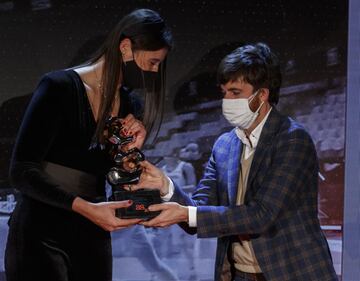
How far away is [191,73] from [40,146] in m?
1.31

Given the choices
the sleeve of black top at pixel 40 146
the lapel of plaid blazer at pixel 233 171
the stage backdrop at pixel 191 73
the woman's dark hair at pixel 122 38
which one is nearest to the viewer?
the sleeve of black top at pixel 40 146

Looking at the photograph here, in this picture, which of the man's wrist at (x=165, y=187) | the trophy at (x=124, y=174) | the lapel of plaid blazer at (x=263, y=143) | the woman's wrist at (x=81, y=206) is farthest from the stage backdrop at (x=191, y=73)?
the woman's wrist at (x=81, y=206)

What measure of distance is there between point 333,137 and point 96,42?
119cm

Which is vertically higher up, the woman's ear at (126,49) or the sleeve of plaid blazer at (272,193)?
the woman's ear at (126,49)

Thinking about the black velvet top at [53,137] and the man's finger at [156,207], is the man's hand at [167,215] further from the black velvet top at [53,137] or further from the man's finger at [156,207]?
the black velvet top at [53,137]

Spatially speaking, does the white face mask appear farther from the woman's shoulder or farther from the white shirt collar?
the woman's shoulder

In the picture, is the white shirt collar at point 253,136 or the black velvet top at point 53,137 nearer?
the black velvet top at point 53,137

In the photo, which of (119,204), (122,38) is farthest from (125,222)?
(122,38)

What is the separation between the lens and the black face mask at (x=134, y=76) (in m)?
1.71

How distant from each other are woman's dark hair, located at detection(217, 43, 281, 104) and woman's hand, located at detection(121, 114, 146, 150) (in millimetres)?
327

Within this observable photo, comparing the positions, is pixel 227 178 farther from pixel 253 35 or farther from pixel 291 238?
pixel 253 35

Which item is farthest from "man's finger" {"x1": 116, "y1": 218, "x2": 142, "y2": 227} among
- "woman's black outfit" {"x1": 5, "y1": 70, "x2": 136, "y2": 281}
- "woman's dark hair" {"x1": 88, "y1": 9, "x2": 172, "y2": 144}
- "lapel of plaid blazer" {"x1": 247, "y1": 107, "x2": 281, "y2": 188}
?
"lapel of plaid blazer" {"x1": 247, "y1": 107, "x2": 281, "y2": 188}

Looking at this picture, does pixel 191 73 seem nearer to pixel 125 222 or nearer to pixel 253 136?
pixel 253 136

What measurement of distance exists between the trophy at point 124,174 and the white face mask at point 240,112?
33 centimetres
